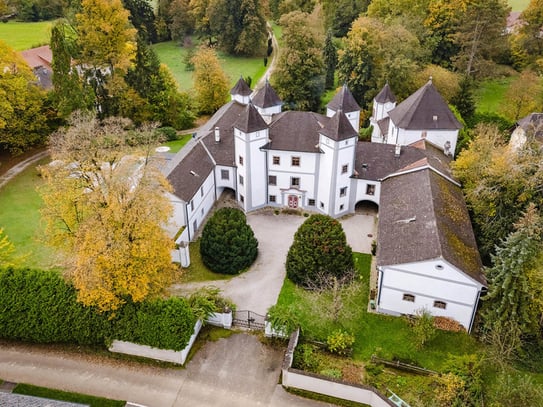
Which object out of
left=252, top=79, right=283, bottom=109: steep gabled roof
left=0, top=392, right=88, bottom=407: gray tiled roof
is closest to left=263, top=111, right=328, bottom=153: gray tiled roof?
left=252, top=79, right=283, bottom=109: steep gabled roof

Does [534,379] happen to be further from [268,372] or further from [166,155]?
[166,155]

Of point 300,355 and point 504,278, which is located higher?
point 504,278

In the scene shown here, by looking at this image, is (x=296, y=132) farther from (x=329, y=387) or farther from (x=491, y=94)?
(x=491, y=94)

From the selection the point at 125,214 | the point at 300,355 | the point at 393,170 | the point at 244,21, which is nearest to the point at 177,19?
the point at 244,21

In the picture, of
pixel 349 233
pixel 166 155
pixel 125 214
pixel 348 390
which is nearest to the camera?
pixel 348 390

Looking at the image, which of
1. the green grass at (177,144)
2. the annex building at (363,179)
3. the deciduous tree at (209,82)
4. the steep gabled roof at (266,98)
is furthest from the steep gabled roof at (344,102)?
the deciduous tree at (209,82)

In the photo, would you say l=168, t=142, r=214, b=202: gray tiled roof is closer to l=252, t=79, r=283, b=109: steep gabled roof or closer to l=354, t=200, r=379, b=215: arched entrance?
l=252, t=79, r=283, b=109: steep gabled roof
